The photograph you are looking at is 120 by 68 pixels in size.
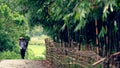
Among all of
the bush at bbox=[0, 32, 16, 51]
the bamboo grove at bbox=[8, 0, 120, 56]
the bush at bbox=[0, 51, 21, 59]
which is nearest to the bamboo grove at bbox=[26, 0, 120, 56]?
the bamboo grove at bbox=[8, 0, 120, 56]

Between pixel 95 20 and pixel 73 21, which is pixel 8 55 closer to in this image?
pixel 73 21

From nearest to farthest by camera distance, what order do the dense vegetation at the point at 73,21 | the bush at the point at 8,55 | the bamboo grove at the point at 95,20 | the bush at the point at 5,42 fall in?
the bamboo grove at the point at 95,20
the dense vegetation at the point at 73,21
the bush at the point at 8,55
the bush at the point at 5,42

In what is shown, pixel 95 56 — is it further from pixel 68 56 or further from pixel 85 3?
pixel 68 56

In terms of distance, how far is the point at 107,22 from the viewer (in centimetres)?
922

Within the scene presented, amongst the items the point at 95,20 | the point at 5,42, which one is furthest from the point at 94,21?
the point at 5,42

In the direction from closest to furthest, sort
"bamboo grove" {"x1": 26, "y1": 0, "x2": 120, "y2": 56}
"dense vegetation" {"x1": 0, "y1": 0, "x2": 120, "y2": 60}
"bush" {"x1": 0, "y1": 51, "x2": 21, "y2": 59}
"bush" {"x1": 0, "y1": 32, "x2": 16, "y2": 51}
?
"bamboo grove" {"x1": 26, "y1": 0, "x2": 120, "y2": 56} → "dense vegetation" {"x1": 0, "y1": 0, "x2": 120, "y2": 60} → "bush" {"x1": 0, "y1": 51, "x2": 21, "y2": 59} → "bush" {"x1": 0, "y1": 32, "x2": 16, "y2": 51}

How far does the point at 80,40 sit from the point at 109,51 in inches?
127

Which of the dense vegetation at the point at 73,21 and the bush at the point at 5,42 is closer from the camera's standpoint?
the dense vegetation at the point at 73,21

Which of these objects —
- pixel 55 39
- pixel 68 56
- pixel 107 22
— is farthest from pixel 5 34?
pixel 107 22

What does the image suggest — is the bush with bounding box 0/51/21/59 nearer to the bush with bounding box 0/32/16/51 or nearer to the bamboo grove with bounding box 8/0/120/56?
the bush with bounding box 0/32/16/51

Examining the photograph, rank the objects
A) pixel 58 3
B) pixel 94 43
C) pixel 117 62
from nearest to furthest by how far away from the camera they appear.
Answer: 1. pixel 117 62
2. pixel 58 3
3. pixel 94 43

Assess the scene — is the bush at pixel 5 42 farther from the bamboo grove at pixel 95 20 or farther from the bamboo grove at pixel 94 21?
the bamboo grove at pixel 95 20

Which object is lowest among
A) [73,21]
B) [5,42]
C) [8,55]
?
[8,55]

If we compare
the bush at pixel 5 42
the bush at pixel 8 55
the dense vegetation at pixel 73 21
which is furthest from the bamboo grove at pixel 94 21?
the bush at pixel 5 42
